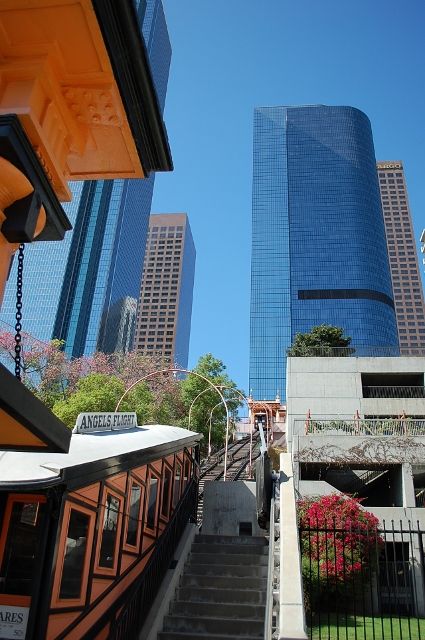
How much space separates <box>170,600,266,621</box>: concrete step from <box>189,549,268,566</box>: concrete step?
5.17ft

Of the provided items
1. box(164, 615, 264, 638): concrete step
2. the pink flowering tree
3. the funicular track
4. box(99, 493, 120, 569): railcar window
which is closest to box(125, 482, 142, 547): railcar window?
box(99, 493, 120, 569): railcar window

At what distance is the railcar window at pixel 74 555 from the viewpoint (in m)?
5.91

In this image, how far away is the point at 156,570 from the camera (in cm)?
838

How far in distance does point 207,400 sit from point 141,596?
26.4 m

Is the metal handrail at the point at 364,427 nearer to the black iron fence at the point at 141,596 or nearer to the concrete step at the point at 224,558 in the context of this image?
the concrete step at the point at 224,558

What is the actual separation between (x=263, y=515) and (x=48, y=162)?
28.0ft

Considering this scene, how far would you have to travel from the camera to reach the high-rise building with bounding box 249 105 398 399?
10425 centimetres

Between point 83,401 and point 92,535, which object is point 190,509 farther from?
point 83,401

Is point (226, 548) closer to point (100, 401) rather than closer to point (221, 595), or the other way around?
point (221, 595)

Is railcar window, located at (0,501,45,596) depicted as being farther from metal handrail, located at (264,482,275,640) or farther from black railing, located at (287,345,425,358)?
black railing, located at (287,345,425,358)

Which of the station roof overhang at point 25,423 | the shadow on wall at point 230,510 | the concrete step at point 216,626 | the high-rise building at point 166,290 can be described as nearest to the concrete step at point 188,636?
the concrete step at point 216,626

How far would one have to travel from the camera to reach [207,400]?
111 ft

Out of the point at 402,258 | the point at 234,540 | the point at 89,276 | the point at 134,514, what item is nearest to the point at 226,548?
the point at 234,540

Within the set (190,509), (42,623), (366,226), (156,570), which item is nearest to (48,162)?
(42,623)
